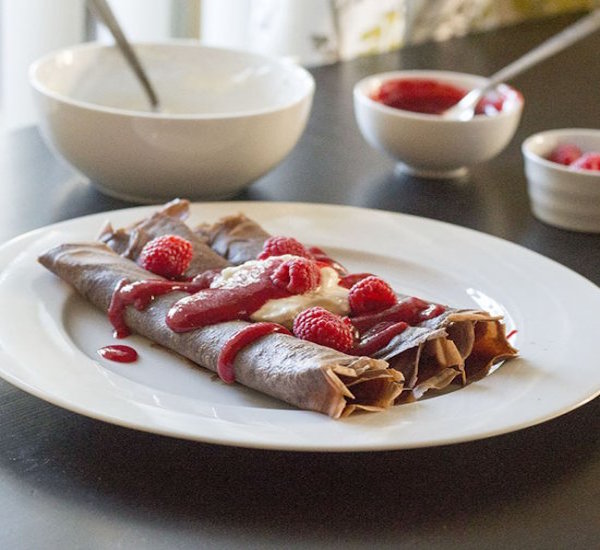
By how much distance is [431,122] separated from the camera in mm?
1849

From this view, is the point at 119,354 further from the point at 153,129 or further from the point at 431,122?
the point at 431,122

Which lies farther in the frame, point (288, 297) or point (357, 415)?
point (288, 297)

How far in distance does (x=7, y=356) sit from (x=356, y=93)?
1025 millimetres

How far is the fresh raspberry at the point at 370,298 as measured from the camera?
48.5 inches

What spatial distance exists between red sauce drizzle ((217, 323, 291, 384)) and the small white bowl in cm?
74

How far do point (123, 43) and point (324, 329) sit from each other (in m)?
0.89

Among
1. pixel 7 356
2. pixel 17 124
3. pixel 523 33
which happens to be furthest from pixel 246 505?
pixel 523 33

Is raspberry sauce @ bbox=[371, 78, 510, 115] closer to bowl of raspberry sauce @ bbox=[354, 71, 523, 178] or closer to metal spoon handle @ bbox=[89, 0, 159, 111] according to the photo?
bowl of raspberry sauce @ bbox=[354, 71, 523, 178]

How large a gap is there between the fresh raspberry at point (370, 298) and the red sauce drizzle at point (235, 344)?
0.36 ft

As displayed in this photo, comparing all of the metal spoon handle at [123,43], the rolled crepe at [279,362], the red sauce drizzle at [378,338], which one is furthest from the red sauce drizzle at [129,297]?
the metal spoon handle at [123,43]

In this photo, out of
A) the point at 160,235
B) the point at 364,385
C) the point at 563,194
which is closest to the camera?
the point at 364,385

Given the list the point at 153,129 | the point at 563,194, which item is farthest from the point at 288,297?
the point at 563,194

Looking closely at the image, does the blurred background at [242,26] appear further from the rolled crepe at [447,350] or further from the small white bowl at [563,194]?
the rolled crepe at [447,350]

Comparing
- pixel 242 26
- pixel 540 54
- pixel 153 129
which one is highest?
pixel 153 129
